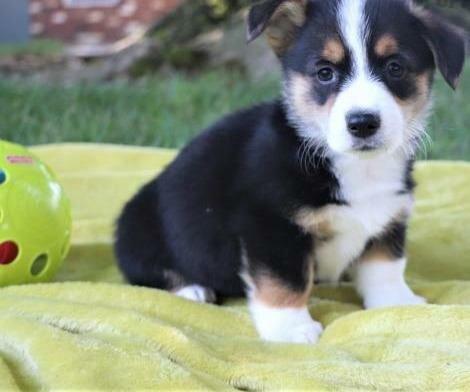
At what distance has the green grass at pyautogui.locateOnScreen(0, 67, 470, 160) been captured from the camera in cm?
634

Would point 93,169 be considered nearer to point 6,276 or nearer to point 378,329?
point 6,276

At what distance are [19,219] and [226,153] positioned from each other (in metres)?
0.82

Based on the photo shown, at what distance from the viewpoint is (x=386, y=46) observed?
8.95ft

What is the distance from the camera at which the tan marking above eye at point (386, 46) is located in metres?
2.72

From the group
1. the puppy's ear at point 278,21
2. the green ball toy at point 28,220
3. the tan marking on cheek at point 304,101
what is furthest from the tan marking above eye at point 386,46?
the green ball toy at point 28,220

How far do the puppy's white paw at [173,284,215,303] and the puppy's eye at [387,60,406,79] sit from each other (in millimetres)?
1139

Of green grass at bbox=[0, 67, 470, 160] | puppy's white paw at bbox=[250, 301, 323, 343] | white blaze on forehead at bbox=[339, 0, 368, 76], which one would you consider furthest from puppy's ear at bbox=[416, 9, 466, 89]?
green grass at bbox=[0, 67, 470, 160]

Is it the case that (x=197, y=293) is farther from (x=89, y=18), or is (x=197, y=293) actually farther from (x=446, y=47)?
(x=89, y=18)

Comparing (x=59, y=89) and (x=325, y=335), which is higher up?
(x=325, y=335)

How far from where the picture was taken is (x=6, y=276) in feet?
10.2

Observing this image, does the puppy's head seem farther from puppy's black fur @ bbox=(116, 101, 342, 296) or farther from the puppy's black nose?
puppy's black fur @ bbox=(116, 101, 342, 296)

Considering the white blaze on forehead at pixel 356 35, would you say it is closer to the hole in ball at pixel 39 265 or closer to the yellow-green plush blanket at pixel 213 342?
the yellow-green plush blanket at pixel 213 342

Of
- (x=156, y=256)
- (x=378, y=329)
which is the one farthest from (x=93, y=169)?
(x=378, y=329)

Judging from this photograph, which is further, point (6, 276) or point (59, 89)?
point (59, 89)
